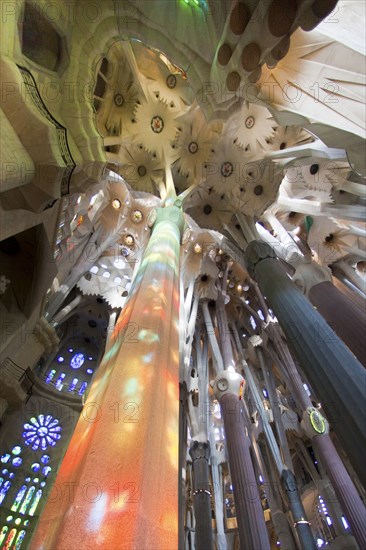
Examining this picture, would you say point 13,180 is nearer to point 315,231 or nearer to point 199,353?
point 315,231

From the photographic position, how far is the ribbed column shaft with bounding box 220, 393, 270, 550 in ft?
20.0

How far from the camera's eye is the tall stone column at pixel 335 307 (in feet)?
18.7

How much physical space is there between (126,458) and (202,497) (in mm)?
7833

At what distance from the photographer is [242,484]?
689 cm

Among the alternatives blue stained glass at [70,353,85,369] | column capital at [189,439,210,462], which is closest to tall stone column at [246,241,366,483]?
column capital at [189,439,210,462]

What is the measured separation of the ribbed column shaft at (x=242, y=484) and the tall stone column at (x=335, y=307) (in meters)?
3.56

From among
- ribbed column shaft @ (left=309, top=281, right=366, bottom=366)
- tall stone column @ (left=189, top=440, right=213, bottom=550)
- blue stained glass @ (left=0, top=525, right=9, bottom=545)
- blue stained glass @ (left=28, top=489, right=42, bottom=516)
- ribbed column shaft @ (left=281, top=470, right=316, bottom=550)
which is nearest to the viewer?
ribbed column shaft @ (left=309, top=281, right=366, bottom=366)

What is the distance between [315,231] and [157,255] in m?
6.24

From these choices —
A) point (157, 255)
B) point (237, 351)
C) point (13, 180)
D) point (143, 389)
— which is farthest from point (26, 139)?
point (237, 351)

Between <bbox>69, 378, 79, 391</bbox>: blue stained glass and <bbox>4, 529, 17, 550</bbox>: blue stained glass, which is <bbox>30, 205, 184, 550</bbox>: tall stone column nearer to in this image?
<bbox>4, 529, 17, 550</bbox>: blue stained glass

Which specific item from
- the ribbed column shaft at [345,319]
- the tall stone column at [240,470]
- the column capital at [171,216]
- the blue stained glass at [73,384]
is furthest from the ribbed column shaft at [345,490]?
the blue stained glass at [73,384]

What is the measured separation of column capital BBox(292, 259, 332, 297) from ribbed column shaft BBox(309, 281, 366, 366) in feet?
1.20

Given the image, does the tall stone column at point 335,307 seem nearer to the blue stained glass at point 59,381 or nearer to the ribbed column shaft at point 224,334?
the ribbed column shaft at point 224,334

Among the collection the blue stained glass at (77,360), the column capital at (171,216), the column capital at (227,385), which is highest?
the blue stained glass at (77,360)
